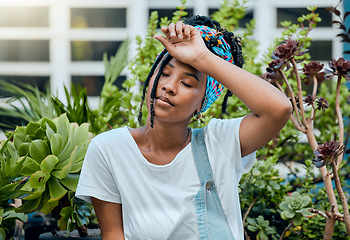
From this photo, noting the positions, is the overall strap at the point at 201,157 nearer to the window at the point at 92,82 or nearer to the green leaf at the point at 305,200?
the green leaf at the point at 305,200

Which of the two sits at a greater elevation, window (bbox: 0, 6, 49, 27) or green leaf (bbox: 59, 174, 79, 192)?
window (bbox: 0, 6, 49, 27)

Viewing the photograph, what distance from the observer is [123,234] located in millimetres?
1812

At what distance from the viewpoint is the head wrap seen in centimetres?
178

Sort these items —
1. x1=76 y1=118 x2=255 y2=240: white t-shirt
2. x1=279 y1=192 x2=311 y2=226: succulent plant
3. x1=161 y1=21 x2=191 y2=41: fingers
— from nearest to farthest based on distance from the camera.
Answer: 1. x1=161 y1=21 x2=191 y2=41: fingers
2. x1=76 y1=118 x2=255 y2=240: white t-shirt
3. x1=279 y1=192 x2=311 y2=226: succulent plant

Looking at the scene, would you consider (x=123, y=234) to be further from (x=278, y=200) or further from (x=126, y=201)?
(x=278, y=200)

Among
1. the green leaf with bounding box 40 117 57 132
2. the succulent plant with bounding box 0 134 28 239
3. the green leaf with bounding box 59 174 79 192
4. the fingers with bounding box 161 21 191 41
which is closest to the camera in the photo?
the fingers with bounding box 161 21 191 41

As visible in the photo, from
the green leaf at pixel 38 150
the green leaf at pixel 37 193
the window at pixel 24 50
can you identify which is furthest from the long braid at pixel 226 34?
the window at pixel 24 50

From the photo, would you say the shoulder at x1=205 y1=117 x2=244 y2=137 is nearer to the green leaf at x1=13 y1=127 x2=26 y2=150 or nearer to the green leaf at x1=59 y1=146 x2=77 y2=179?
the green leaf at x1=59 y1=146 x2=77 y2=179

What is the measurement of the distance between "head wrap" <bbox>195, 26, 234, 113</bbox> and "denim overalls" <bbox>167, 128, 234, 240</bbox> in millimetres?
260

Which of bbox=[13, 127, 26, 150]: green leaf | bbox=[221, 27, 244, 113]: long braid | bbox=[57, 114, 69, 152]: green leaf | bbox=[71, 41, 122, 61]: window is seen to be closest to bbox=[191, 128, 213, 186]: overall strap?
bbox=[221, 27, 244, 113]: long braid

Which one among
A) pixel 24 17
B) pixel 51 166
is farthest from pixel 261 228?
pixel 24 17

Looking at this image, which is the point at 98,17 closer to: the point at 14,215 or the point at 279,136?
the point at 279,136

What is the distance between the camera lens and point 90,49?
15.6 feet

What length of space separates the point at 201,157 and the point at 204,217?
8.7 inches
